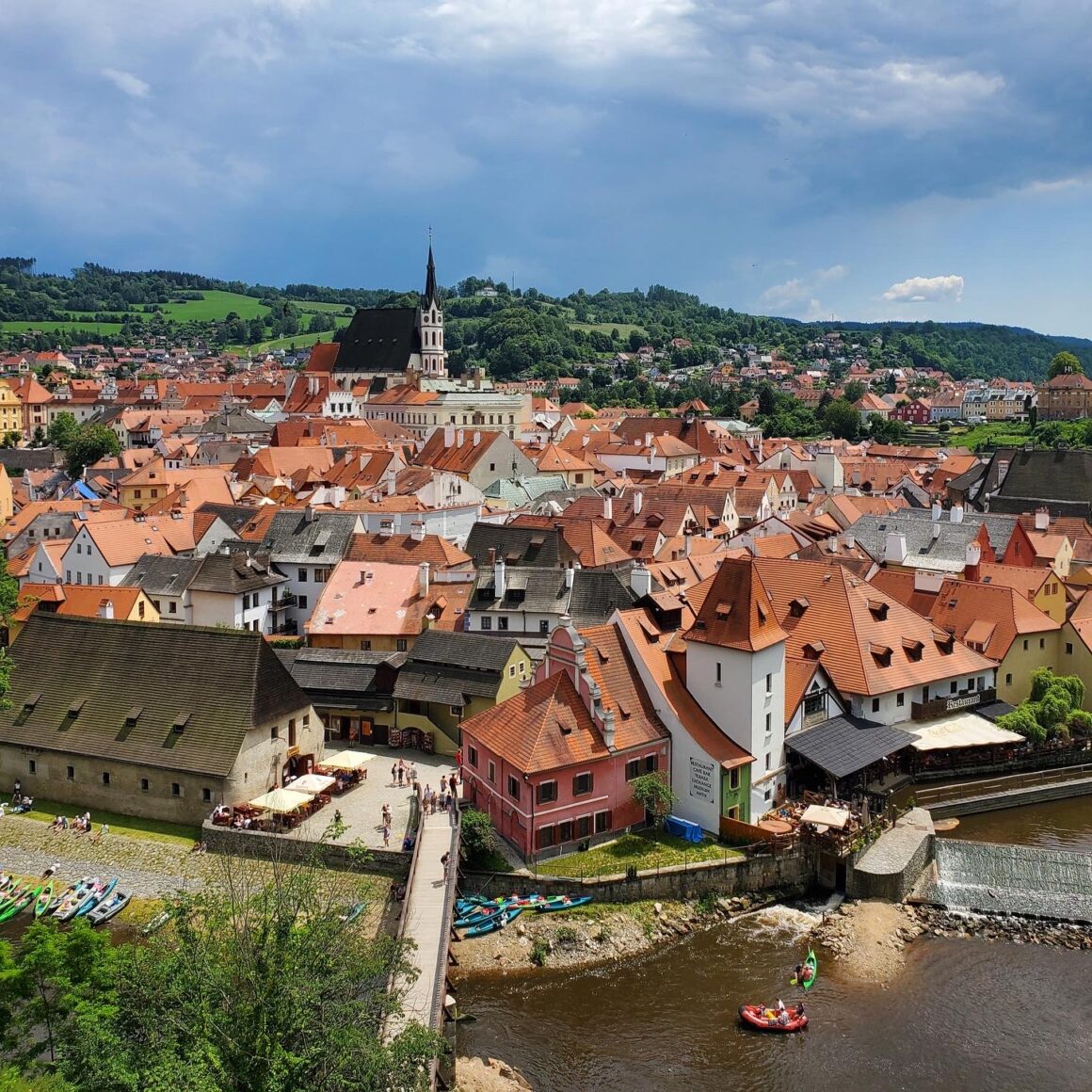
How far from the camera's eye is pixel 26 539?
7812 cm

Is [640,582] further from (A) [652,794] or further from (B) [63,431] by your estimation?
(B) [63,431]

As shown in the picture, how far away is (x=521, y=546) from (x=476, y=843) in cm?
3008

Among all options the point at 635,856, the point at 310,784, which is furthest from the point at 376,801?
the point at 635,856

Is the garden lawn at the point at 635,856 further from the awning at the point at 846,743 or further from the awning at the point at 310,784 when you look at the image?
the awning at the point at 310,784

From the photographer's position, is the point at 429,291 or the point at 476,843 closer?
the point at 476,843

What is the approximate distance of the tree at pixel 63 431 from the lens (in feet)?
414

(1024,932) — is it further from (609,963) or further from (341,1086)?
(341,1086)

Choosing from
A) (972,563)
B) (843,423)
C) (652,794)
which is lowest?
(652,794)

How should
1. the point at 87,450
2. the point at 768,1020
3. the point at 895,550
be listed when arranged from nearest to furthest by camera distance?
the point at 768,1020 → the point at 895,550 → the point at 87,450

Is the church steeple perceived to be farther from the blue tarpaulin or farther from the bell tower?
the blue tarpaulin

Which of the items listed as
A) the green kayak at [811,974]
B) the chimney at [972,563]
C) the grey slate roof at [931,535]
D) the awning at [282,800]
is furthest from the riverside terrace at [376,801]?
the grey slate roof at [931,535]

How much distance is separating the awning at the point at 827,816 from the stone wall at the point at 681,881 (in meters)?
1.24

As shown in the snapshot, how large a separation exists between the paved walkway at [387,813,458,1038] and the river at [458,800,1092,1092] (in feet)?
6.30

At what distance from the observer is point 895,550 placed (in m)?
66.4
